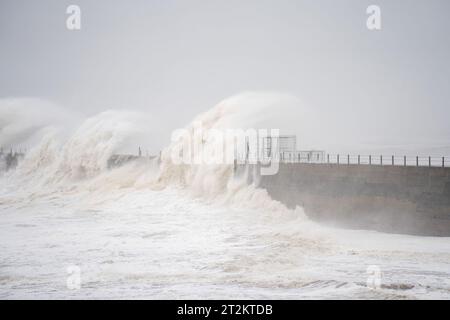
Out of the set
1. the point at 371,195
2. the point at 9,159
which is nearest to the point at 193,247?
the point at 371,195

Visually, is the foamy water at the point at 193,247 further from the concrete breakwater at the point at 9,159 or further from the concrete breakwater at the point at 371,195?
the concrete breakwater at the point at 9,159

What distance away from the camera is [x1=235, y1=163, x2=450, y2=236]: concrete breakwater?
67.5ft

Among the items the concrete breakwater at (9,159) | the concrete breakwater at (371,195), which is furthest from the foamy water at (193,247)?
the concrete breakwater at (9,159)

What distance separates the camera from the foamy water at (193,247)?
47.4 feet

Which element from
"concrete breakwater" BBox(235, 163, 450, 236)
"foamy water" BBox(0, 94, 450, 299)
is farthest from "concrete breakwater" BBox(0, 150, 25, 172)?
"concrete breakwater" BBox(235, 163, 450, 236)

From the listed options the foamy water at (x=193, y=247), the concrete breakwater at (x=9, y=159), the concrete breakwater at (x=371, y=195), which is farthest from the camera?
the concrete breakwater at (x=9, y=159)

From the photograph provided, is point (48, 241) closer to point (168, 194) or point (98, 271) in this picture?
point (98, 271)

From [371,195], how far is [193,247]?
738 centimetres

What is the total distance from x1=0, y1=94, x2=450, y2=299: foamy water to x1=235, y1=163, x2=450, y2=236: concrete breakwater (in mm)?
633

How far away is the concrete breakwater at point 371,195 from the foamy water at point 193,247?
2.08 feet

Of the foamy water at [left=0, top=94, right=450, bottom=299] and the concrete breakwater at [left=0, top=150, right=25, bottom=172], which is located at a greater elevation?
the concrete breakwater at [left=0, top=150, right=25, bottom=172]

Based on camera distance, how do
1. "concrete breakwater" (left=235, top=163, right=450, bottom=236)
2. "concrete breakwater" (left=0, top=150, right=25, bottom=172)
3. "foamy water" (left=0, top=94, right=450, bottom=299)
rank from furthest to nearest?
"concrete breakwater" (left=0, top=150, right=25, bottom=172) < "concrete breakwater" (left=235, top=163, right=450, bottom=236) < "foamy water" (left=0, top=94, right=450, bottom=299)

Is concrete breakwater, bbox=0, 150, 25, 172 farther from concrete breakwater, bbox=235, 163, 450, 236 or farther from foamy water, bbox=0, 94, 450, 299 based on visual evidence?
concrete breakwater, bbox=235, 163, 450, 236

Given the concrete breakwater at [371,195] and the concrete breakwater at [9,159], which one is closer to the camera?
the concrete breakwater at [371,195]
